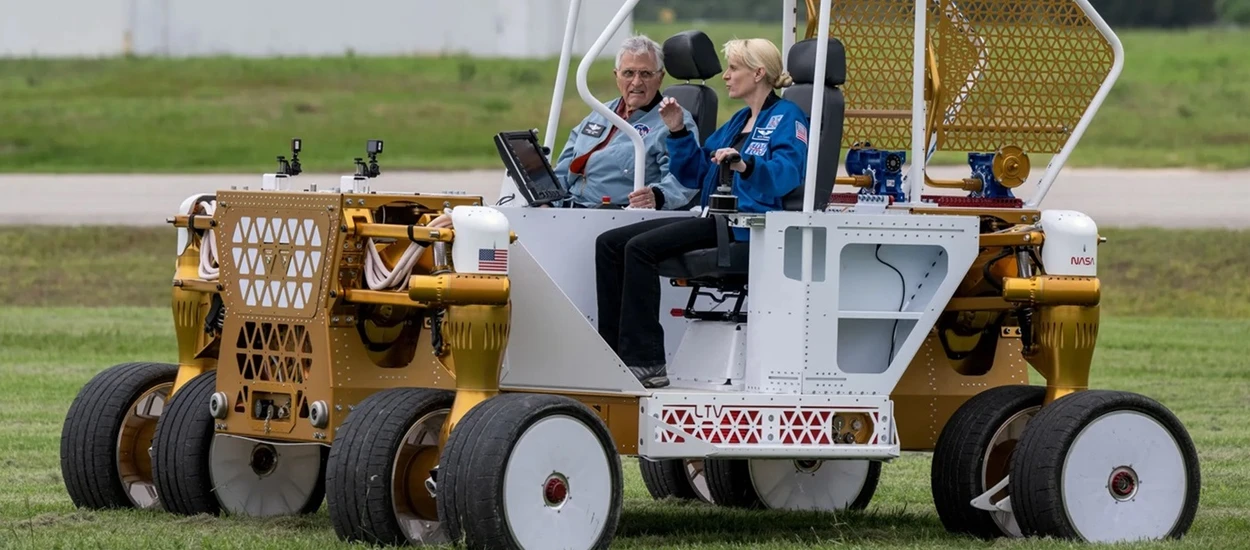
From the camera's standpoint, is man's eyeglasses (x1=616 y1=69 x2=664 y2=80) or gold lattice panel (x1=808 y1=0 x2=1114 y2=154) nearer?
man's eyeglasses (x1=616 y1=69 x2=664 y2=80)

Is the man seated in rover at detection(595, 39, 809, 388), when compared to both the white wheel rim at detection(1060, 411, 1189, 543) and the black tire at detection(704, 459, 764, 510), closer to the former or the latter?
the white wheel rim at detection(1060, 411, 1189, 543)

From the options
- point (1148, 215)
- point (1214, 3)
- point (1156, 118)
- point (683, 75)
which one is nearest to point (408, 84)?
point (1156, 118)

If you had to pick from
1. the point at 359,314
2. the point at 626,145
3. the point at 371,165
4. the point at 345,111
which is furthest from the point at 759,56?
the point at 345,111

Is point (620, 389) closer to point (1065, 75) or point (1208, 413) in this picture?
point (1065, 75)

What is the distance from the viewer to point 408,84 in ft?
127

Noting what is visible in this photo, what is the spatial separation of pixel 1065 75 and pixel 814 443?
2.10 metres

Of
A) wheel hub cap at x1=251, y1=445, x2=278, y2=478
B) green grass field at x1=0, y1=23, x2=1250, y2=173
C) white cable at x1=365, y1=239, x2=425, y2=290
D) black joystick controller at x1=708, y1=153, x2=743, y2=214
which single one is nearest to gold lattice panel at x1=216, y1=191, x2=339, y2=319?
white cable at x1=365, y1=239, x2=425, y2=290

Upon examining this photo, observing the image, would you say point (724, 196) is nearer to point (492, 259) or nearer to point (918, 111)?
point (918, 111)

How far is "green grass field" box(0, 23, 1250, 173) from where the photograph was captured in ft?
102

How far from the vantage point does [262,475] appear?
9.25 m

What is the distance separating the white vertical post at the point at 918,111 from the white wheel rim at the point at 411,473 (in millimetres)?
2126

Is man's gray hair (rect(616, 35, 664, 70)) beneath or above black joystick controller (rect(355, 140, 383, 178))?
above

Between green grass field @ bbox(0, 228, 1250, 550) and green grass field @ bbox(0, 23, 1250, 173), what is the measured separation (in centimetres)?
758

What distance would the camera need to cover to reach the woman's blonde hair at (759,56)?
8766 mm
